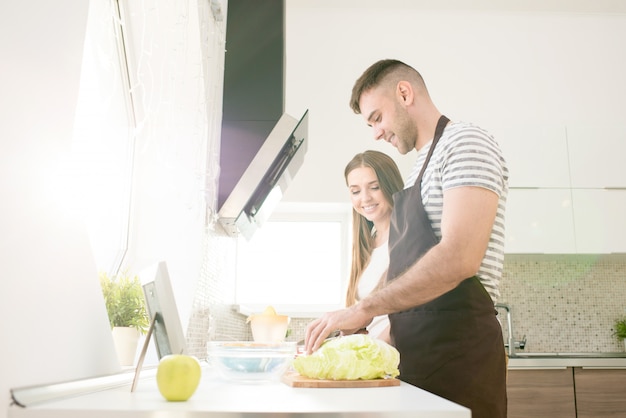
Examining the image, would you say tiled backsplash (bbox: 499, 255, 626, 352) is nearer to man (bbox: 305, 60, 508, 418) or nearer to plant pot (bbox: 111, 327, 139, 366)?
man (bbox: 305, 60, 508, 418)

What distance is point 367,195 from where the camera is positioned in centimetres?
336

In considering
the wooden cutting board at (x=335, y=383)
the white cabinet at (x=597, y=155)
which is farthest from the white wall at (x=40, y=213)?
the white cabinet at (x=597, y=155)

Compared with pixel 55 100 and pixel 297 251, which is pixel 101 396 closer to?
pixel 55 100

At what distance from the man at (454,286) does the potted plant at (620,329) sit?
2.32 metres

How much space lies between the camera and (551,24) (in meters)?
3.73

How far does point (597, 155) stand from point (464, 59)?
0.96 m

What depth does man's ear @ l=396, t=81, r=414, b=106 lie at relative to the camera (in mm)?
2072

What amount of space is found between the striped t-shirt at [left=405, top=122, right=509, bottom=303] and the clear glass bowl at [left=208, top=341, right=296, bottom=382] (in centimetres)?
72

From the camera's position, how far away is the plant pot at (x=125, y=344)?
1461 millimetres

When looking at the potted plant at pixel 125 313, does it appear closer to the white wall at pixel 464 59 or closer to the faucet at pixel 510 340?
the white wall at pixel 464 59

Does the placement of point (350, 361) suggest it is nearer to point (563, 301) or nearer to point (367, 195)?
point (367, 195)

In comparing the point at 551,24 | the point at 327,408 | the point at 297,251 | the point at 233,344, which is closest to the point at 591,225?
the point at 551,24

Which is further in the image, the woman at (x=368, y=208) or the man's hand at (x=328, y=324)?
the woman at (x=368, y=208)

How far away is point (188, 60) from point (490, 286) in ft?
4.05
